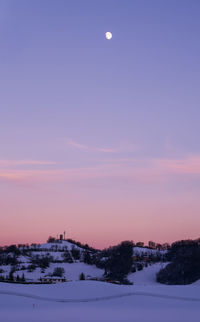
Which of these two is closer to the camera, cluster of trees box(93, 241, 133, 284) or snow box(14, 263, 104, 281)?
cluster of trees box(93, 241, 133, 284)

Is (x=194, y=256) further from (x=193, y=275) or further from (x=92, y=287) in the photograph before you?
(x=92, y=287)

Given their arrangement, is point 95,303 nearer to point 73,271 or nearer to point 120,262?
point 120,262

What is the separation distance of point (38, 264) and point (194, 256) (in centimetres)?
4581

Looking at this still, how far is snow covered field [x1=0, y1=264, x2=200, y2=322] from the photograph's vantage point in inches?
1062

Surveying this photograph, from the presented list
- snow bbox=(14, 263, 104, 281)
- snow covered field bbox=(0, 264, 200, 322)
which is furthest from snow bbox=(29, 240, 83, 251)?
snow covered field bbox=(0, 264, 200, 322)

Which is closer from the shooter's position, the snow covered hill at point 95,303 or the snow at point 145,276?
the snow covered hill at point 95,303

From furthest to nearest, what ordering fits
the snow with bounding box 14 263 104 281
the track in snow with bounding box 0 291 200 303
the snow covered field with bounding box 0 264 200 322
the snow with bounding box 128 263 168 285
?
1. the snow with bounding box 14 263 104 281
2. the snow with bounding box 128 263 168 285
3. the track in snow with bounding box 0 291 200 303
4. the snow covered field with bounding box 0 264 200 322

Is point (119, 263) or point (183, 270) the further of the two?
point (119, 263)

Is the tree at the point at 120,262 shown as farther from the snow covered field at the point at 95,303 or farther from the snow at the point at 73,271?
the snow covered field at the point at 95,303

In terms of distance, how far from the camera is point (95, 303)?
114ft

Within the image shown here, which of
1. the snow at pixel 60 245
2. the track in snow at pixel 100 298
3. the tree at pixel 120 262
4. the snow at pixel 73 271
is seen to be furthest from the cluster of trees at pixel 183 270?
the snow at pixel 60 245

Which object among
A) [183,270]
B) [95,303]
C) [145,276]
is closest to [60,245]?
[145,276]

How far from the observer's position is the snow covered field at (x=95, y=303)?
27.0 metres

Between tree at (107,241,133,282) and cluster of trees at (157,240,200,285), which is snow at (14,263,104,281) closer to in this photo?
tree at (107,241,133,282)
